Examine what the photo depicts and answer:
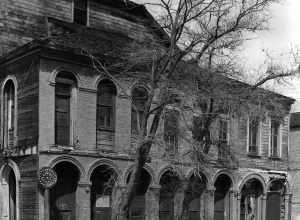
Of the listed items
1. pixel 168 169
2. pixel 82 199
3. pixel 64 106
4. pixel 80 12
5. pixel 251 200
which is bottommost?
pixel 251 200

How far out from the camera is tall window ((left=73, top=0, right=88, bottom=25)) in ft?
78.5

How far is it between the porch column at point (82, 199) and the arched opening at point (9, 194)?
103 inches

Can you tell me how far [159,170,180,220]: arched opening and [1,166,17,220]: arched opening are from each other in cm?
647

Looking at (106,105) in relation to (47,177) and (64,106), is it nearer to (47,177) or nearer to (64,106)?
(64,106)

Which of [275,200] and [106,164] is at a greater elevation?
[106,164]

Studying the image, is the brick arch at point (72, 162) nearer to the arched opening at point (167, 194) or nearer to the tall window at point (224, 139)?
the arched opening at point (167, 194)

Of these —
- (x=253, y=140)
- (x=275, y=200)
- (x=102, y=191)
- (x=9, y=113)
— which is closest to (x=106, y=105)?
(x=102, y=191)

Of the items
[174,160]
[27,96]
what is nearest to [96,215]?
[174,160]

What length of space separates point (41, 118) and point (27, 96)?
133 centimetres

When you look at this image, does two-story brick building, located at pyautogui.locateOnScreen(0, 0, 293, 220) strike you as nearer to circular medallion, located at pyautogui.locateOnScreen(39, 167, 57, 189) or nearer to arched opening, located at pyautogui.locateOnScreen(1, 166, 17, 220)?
arched opening, located at pyautogui.locateOnScreen(1, 166, 17, 220)

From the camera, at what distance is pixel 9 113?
67.3 feet

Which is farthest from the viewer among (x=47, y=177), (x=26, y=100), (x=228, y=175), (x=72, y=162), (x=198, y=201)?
(x=228, y=175)

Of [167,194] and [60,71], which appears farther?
[167,194]

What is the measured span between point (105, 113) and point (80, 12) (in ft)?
18.9
